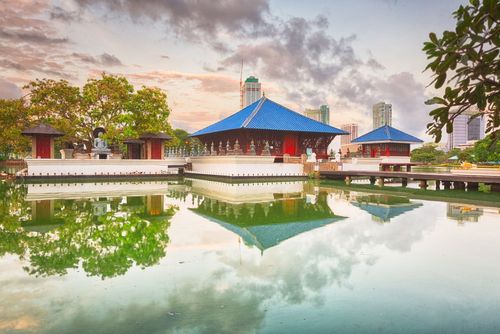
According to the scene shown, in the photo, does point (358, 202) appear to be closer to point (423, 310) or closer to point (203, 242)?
Result: point (203, 242)

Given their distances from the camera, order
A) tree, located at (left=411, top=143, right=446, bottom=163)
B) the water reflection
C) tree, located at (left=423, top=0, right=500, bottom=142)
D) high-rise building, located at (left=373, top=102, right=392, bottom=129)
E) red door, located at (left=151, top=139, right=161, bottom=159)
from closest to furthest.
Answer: tree, located at (left=423, top=0, right=500, bottom=142), the water reflection, red door, located at (left=151, top=139, right=161, bottom=159), tree, located at (left=411, top=143, right=446, bottom=163), high-rise building, located at (left=373, top=102, right=392, bottom=129)

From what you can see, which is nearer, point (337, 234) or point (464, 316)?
point (464, 316)

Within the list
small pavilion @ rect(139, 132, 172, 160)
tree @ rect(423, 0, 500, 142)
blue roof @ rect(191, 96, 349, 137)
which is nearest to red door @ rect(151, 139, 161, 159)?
small pavilion @ rect(139, 132, 172, 160)

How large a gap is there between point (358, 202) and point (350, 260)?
898 centimetres

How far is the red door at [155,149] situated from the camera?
32531mm

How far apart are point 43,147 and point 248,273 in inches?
1076

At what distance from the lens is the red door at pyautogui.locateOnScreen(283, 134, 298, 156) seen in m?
33.6

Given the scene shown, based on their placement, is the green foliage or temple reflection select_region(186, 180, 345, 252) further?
the green foliage

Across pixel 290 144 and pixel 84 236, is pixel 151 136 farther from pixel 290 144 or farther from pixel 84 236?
pixel 84 236

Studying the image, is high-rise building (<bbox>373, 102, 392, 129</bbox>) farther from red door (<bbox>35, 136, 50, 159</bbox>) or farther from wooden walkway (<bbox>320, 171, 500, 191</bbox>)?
red door (<bbox>35, 136, 50, 159</bbox>)

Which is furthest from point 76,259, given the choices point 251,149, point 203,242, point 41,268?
point 251,149

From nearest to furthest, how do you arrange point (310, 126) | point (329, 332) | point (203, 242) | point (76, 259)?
point (329, 332) < point (76, 259) < point (203, 242) < point (310, 126)

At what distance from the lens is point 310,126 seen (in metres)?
34.8

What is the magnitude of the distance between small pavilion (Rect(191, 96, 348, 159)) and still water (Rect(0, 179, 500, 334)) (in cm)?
2014
